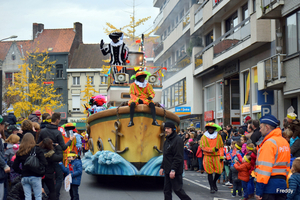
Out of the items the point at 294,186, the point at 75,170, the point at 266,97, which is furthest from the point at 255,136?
the point at 266,97

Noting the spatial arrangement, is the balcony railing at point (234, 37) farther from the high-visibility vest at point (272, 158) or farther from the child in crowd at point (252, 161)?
the high-visibility vest at point (272, 158)

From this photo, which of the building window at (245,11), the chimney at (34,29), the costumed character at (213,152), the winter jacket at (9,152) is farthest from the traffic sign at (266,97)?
the chimney at (34,29)

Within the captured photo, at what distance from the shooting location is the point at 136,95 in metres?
10.8

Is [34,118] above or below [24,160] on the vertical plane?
above

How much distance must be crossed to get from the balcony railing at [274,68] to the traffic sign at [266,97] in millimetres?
1103

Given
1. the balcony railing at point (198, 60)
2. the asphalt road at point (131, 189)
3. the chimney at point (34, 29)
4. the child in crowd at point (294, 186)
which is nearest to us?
the child in crowd at point (294, 186)

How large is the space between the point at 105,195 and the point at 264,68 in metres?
10.6

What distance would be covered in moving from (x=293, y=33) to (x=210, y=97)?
13.2m

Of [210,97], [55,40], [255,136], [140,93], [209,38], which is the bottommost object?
[255,136]

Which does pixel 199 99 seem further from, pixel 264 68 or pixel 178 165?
pixel 178 165

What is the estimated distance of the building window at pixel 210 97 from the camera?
92.4 ft

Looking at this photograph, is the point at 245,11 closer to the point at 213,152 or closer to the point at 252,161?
the point at 213,152

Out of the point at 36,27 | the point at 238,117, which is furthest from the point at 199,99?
the point at 36,27

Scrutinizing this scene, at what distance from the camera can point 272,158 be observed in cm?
544
